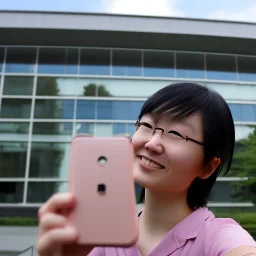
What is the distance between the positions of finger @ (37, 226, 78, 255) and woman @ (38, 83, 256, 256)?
34 cm

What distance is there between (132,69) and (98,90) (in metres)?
1.64

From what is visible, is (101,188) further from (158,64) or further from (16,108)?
(158,64)

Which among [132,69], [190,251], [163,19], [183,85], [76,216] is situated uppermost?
[163,19]

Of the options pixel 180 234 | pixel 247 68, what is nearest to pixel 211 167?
pixel 180 234

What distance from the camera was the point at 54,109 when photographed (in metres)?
12.4

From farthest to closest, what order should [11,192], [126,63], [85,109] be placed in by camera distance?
[126,63] < [85,109] < [11,192]

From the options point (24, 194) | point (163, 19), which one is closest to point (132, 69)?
point (163, 19)

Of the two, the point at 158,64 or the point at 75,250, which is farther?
the point at 158,64

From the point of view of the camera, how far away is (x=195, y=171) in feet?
3.14

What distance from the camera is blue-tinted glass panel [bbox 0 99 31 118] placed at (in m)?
12.2

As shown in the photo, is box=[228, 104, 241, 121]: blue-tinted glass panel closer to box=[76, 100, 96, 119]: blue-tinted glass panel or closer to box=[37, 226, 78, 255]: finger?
box=[76, 100, 96, 119]: blue-tinted glass panel

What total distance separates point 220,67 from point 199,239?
13.3 metres

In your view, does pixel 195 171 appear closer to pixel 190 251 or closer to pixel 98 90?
pixel 190 251

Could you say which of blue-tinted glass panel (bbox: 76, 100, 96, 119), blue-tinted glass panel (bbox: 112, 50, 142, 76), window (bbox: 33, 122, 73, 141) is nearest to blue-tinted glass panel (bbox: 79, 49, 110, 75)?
blue-tinted glass panel (bbox: 112, 50, 142, 76)
